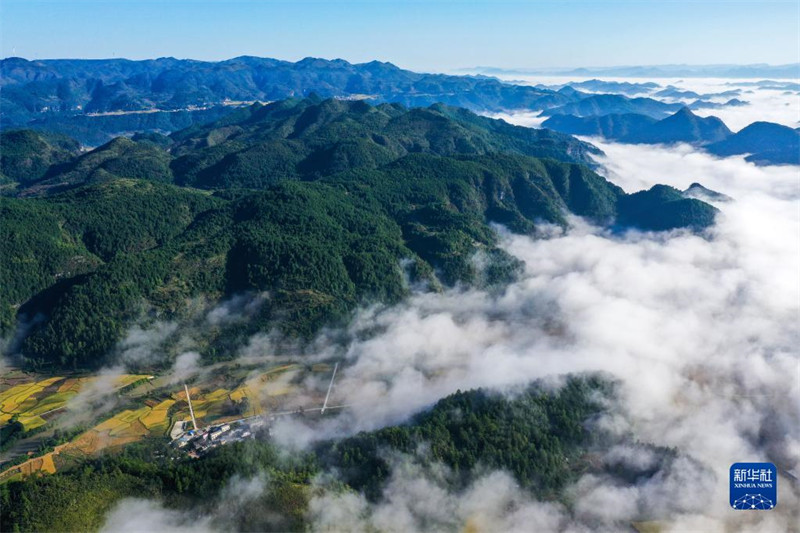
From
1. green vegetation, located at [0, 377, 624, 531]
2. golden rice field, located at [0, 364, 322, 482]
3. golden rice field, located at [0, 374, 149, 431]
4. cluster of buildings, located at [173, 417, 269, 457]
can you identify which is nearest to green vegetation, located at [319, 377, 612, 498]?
green vegetation, located at [0, 377, 624, 531]

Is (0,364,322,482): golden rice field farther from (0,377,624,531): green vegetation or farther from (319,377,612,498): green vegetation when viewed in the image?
(319,377,612,498): green vegetation

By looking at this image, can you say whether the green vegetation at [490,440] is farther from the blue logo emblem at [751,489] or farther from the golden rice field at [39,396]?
the golden rice field at [39,396]

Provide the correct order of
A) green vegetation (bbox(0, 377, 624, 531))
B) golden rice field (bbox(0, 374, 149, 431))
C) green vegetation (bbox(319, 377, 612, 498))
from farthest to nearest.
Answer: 1. golden rice field (bbox(0, 374, 149, 431))
2. green vegetation (bbox(319, 377, 612, 498))
3. green vegetation (bbox(0, 377, 624, 531))

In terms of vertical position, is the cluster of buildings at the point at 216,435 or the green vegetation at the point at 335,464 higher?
the green vegetation at the point at 335,464

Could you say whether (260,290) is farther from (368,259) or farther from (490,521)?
(490,521)

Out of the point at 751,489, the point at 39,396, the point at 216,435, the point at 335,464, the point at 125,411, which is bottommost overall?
the point at 751,489

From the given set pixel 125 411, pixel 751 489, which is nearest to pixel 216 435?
pixel 125 411

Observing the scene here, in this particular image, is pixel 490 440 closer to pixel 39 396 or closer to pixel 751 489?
pixel 751 489

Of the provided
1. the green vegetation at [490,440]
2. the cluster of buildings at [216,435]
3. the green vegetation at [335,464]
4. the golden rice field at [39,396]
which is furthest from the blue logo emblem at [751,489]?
the golden rice field at [39,396]
